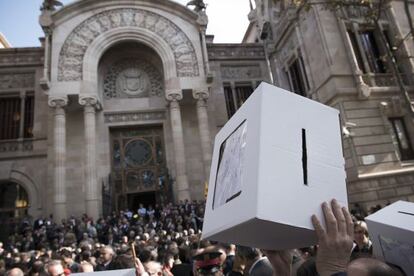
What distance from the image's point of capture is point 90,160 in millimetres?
18281

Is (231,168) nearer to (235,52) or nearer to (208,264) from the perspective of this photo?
(208,264)

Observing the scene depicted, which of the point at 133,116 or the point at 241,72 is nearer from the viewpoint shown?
the point at 133,116

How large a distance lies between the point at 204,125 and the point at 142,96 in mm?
5455

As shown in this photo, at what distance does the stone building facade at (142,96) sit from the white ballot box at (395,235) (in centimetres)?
1533

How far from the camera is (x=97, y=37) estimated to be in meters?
20.5

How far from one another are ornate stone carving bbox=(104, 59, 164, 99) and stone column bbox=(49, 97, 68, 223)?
378 centimetres

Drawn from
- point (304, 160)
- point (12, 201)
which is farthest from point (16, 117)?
point (304, 160)

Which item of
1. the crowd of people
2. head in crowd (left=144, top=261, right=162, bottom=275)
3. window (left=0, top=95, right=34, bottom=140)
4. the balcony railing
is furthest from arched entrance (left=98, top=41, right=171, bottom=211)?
head in crowd (left=144, top=261, right=162, bottom=275)

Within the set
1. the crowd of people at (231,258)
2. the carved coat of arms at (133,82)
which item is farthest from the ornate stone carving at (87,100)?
the crowd of people at (231,258)

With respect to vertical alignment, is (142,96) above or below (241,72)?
below

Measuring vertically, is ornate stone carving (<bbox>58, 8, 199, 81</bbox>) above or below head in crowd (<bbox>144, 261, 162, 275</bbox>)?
above

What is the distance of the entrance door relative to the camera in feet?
66.6

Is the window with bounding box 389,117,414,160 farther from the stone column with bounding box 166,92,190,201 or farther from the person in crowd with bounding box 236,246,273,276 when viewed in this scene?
the person in crowd with bounding box 236,246,273,276

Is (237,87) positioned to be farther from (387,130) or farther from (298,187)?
(298,187)
